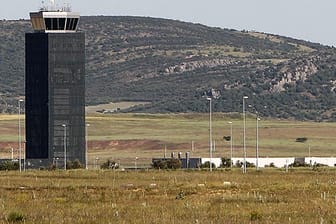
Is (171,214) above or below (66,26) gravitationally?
below

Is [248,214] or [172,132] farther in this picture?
[172,132]

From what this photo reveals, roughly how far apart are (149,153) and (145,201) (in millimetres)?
109205

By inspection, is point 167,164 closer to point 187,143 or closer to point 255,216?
point 187,143

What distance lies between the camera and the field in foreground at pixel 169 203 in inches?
1727

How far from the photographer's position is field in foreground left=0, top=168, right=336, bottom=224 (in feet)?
144

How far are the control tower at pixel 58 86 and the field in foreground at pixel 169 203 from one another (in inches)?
2435

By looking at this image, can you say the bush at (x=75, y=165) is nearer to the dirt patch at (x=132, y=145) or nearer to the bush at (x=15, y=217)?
the dirt patch at (x=132, y=145)

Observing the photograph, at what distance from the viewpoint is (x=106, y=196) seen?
59.4 m

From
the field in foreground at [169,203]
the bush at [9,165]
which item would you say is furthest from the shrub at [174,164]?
the field in foreground at [169,203]

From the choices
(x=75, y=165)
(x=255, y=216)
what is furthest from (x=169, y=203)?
(x=75, y=165)

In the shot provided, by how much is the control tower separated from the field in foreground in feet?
203

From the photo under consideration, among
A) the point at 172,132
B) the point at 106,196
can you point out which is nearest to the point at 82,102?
the point at 172,132

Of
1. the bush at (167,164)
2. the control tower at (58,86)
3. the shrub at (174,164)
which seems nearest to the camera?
the bush at (167,164)

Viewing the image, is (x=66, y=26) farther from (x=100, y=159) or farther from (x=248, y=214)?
(x=248, y=214)
